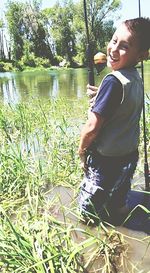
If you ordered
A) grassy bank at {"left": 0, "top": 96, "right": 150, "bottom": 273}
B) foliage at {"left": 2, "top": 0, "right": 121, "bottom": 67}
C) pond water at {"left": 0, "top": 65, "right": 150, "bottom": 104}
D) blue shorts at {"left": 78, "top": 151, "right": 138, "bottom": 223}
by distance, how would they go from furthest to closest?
foliage at {"left": 2, "top": 0, "right": 121, "bottom": 67}
pond water at {"left": 0, "top": 65, "right": 150, "bottom": 104}
blue shorts at {"left": 78, "top": 151, "right": 138, "bottom": 223}
grassy bank at {"left": 0, "top": 96, "right": 150, "bottom": 273}

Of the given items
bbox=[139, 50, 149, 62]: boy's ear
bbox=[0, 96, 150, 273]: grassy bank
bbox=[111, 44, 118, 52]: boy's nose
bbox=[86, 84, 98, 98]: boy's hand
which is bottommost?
bbox=[0, 96, 150, 273]: grassy bank

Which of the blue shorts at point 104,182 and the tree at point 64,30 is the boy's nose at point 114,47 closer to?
the blue shorts at point 104,182

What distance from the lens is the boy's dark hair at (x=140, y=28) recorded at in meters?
2.83

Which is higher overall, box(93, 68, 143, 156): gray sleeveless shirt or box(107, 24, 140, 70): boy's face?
box(107, 24, 140, 70): boy's face

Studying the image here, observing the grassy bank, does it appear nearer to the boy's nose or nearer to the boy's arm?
the boy's arm

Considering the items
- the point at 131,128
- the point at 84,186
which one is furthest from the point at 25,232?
the point at 131,128

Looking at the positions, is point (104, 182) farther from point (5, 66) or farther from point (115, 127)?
point (5, 66)

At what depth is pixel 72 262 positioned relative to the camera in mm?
2584

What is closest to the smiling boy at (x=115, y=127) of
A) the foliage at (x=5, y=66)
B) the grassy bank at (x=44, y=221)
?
the grassy bank at (x=44, y=221)

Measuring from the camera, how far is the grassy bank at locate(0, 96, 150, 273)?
2.50 meters

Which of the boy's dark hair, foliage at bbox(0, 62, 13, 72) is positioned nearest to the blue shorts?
the boy's dark hair

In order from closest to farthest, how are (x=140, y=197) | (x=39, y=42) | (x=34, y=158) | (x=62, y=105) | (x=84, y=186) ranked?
(x=84, y=186) → (x=140, y=197) → (x=34, y=158) → (x=62, y=105) → (x=39, y=42)

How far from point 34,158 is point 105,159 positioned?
165 cm

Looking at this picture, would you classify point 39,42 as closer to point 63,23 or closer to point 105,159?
point 63,23
